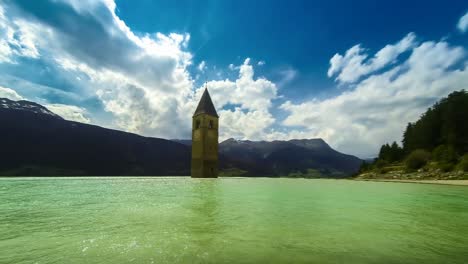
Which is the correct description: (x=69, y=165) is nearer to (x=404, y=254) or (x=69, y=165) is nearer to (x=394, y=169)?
(x=394, y=169)

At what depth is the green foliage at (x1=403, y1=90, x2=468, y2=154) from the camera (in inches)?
2068

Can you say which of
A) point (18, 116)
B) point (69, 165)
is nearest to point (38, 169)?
point (69, 165)

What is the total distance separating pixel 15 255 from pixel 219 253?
3.59 meters

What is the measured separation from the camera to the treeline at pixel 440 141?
46.1 meters

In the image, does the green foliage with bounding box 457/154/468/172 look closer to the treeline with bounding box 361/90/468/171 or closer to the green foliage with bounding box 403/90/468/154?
the treeline with bounding box 361/90/468/171

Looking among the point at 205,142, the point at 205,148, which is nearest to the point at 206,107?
the point at 205,142

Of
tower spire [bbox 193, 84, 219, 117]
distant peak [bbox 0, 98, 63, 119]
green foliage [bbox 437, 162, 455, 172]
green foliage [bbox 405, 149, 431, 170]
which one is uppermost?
distant peak [bbox 0, 98, 63, 119]

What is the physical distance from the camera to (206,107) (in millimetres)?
74688

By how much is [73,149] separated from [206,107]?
105233 millimetres

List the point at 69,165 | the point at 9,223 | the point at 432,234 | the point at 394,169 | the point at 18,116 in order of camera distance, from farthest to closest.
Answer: the point at 18,116, the point at 69,165, the point at 394,169, the point at 9,223, the point at 432,234

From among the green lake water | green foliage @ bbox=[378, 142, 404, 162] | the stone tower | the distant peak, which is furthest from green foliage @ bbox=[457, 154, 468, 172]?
the distant peak

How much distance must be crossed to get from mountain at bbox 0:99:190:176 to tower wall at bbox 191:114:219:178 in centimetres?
8264

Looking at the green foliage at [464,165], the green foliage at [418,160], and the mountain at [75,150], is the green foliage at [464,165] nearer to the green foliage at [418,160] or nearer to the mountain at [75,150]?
the green foliage at [418,160]

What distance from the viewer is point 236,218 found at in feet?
29.4
